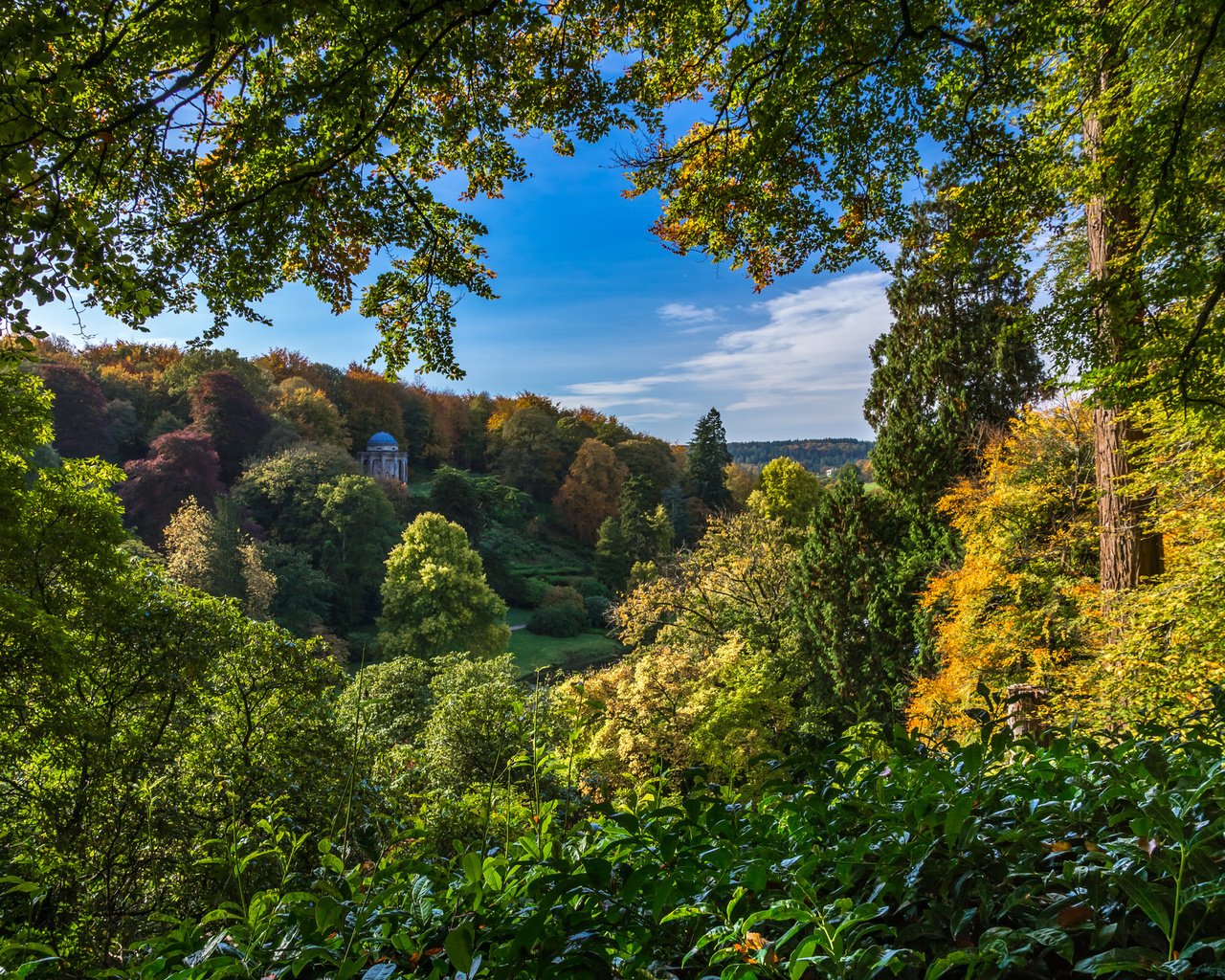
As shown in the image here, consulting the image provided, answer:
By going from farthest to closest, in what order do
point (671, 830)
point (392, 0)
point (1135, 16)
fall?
point (1135, 16) < point (392, 0) < point (671, 830)

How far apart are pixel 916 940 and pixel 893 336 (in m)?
16.7

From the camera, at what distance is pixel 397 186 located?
11.7ft

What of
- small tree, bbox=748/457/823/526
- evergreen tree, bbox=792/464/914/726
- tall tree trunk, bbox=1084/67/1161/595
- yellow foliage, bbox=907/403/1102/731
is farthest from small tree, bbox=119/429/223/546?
tall tree trunk, bbox=1084/67/1161/595

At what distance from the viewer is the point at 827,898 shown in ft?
4.31

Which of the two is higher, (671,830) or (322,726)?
(671,830)

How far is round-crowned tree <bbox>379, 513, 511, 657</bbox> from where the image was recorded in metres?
22.6

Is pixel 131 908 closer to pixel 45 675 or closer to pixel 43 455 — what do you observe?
pixel 45 675

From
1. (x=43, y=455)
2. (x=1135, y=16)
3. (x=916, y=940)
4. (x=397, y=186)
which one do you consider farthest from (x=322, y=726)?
(x=43, y=455)

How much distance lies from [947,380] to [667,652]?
8357 mm

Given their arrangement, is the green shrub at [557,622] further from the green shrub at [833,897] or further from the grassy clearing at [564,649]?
the green shrub at [833,897]

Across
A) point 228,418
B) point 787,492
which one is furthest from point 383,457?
point 787,492

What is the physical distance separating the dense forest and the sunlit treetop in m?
0.02

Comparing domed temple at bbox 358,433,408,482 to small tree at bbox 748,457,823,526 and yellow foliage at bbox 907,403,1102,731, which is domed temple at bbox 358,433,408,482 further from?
yellow foliage at bbox 907,403,1102,731

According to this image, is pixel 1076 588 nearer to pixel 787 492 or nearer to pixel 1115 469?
pixel 1115 469
